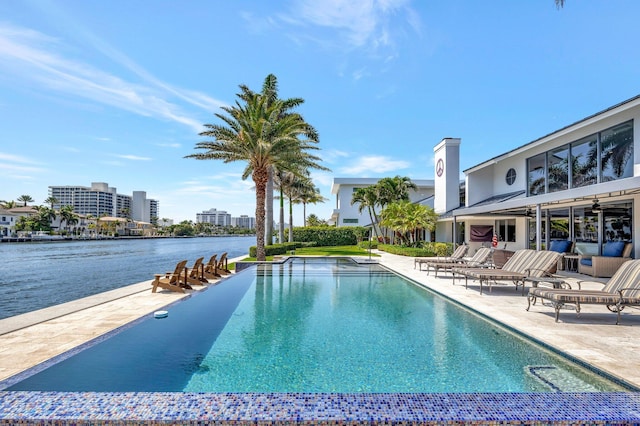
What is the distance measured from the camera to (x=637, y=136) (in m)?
12.1

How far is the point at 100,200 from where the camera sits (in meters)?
168

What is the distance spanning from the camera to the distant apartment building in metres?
166

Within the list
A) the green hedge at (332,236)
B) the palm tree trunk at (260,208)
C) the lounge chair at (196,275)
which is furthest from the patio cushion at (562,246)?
the green hedge at (332,236)

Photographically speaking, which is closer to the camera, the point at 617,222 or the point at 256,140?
the point at 617,222

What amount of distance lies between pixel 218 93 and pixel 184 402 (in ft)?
66.9

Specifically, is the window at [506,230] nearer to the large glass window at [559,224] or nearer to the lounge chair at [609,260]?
the large glass window at [559,224]

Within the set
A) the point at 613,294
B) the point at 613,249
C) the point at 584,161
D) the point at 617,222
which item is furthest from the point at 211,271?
the point at 584,161

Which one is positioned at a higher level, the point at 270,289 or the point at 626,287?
the point at 626,287

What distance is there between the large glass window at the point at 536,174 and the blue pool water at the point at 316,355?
12382 mm

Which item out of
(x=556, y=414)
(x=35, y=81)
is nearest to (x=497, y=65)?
(x=556, y=414)

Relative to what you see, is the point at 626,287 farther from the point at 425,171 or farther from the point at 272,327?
the point at 425,171

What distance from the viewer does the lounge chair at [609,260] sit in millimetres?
12266

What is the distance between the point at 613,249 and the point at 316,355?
13029 mm

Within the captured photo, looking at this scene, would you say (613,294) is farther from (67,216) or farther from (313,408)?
(67,216)
